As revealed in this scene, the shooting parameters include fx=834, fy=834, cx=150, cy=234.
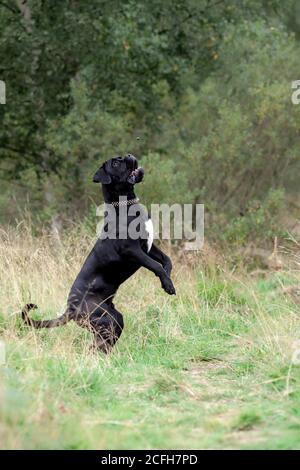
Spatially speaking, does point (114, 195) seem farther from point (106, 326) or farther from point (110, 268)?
point (106, 326)

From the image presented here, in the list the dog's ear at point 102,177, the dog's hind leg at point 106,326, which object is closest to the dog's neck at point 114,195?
the dog's ear at point 102,177

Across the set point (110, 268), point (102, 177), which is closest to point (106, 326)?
point (110, 268)

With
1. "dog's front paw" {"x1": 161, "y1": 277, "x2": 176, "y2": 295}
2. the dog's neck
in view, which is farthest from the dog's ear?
"dog's front paw" {"x1": 161, "y1": 277, "x2": 176, "y2": 295}

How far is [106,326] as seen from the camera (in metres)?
6.95

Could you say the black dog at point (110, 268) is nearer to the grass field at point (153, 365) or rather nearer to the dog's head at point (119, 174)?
the dog's head at point (119, 174)

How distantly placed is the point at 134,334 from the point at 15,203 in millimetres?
7345

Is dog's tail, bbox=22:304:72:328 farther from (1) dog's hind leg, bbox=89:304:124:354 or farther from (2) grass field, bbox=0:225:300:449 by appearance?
(1) dog's hind leg, bbox=89:304:124:354

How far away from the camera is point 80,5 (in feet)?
46.9

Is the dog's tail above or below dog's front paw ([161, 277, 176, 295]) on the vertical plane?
below

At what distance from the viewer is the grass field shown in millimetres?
4504

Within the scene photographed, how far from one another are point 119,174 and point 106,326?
1.32 metres

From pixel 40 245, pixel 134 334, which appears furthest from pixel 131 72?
pixel 134 334

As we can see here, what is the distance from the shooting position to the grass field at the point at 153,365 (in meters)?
4.50

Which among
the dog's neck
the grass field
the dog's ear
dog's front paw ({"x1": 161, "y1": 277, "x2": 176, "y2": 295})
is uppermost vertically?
the dog's ear
